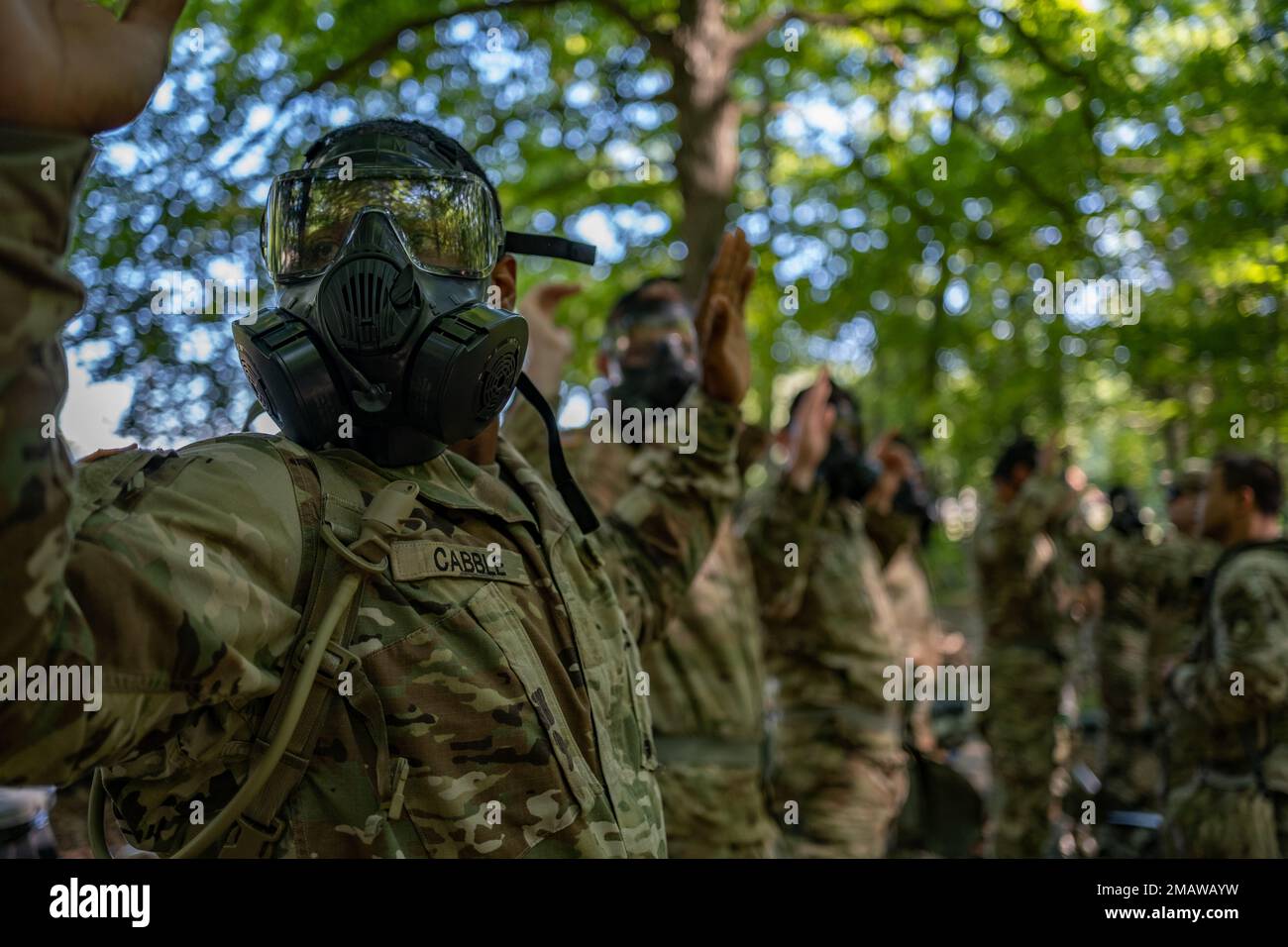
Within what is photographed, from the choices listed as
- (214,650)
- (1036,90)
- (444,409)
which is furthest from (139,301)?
(1036,90)

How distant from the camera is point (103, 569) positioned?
4.63 ft

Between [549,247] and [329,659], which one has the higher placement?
[549,247]

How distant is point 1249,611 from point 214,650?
446 cm

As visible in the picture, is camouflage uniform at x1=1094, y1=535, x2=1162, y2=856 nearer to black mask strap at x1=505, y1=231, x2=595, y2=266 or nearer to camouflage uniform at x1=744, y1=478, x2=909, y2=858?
camouflage uniform at x1=744, y1=478, x2=909, y2=858

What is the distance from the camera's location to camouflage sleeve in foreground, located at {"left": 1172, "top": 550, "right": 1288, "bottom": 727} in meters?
4.66

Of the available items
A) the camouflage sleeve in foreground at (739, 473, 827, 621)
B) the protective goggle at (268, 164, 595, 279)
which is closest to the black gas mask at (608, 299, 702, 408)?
the camouflage sleeve in foreground at (739, 473, 827, 621)

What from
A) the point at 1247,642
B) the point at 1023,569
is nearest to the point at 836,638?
the point at 1247,642

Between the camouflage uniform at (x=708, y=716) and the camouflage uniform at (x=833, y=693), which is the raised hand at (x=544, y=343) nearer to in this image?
the camouflage uniform at (x=708, y=716)

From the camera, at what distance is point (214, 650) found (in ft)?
4.97

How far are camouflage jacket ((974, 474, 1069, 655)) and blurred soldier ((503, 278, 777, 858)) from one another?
518cm

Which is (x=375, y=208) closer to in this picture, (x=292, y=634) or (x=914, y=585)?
(x=292, y=634)

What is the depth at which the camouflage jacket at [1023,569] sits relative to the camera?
9516 millimetres

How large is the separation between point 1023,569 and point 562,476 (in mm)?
7819

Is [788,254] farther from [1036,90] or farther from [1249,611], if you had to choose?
[1249,611]
